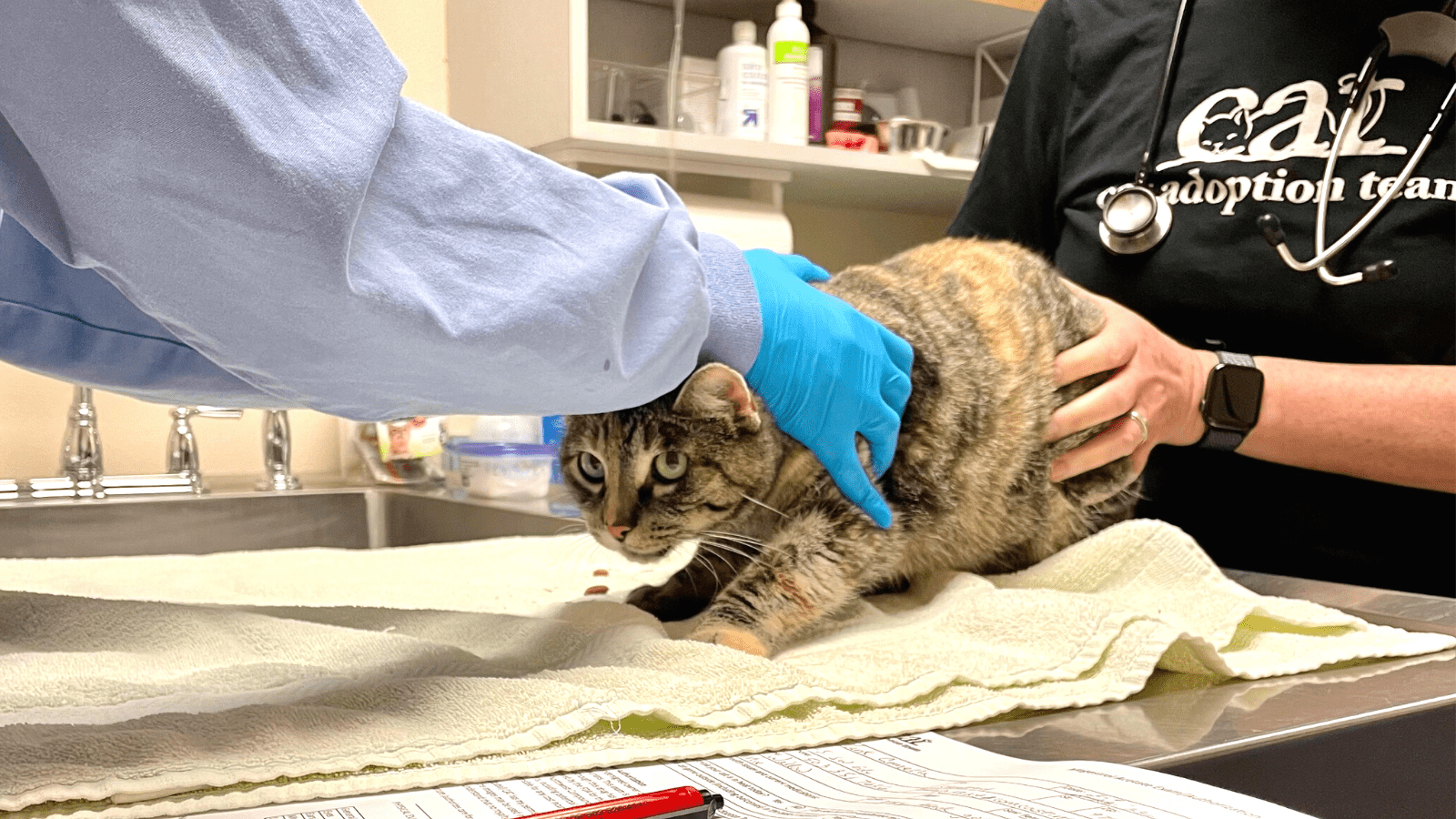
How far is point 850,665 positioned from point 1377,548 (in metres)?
0.94

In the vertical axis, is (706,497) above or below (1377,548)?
above

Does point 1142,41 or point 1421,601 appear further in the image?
point 1142,41

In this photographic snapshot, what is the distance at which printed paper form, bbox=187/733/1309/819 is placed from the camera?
52 cm

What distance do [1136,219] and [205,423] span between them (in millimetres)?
1736

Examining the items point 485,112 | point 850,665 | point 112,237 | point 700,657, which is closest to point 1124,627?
point 850,665

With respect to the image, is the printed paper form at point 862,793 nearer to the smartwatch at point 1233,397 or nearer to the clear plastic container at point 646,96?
the smartwatch at point 1233,397

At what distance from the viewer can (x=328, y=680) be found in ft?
2.39

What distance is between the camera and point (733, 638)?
95 cm

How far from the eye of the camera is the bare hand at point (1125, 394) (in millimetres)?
1218

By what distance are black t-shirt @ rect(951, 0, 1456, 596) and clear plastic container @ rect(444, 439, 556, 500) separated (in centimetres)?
101

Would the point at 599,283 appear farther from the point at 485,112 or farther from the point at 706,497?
the point at 485,112

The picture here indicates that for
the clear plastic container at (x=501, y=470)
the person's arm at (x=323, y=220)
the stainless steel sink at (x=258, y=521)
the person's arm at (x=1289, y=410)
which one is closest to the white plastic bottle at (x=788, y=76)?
the clear plastic container at (x=501, y=470)

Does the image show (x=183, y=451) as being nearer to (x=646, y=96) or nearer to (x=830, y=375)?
(x=646, y=96)

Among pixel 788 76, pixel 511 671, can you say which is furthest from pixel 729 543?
pixel 788 76
